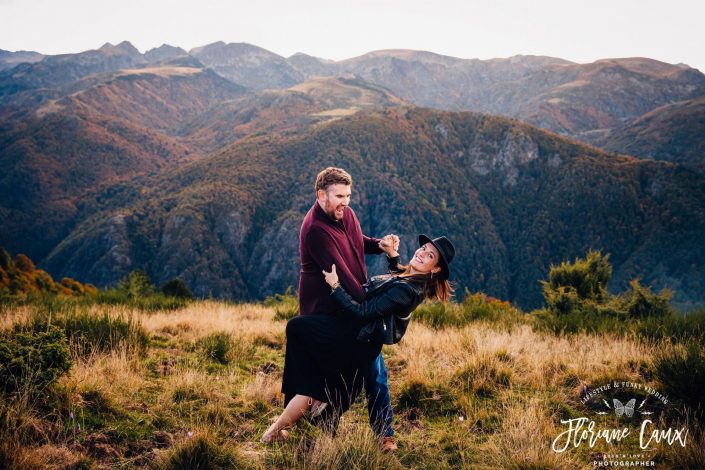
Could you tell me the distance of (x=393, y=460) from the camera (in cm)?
318

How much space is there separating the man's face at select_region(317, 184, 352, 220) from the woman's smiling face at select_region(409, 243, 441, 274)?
2.63ft

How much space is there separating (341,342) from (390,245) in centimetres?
124

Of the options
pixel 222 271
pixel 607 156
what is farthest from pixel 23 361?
pixel 607 156

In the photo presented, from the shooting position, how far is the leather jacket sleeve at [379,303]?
3.27 metres

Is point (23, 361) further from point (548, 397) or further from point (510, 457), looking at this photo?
point (548, 397)

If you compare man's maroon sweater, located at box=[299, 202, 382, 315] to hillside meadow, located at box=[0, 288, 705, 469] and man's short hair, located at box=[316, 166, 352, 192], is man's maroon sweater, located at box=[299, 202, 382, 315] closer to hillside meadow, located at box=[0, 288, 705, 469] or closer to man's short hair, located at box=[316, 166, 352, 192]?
man's short hair, located at box=[316, 166, 352, 192]

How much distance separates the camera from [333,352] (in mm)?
3521

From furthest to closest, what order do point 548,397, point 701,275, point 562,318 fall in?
point 701,275 → point 562,318 → point 548,397

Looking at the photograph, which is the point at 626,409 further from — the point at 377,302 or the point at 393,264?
the point at 377,302

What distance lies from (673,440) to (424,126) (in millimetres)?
185366

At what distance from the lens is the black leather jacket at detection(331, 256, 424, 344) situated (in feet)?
10.8

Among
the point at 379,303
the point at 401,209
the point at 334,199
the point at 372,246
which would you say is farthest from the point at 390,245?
the point at 401,209

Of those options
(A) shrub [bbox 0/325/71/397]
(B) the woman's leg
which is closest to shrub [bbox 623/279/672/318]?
(B) the woman's leg

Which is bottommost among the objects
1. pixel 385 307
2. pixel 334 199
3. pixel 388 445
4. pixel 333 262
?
pixel 388 445
